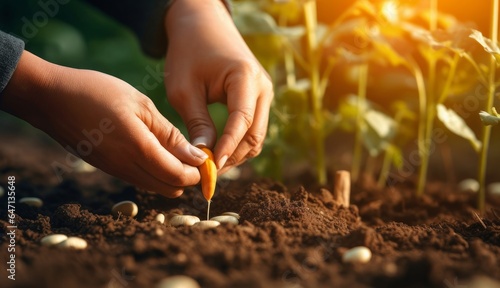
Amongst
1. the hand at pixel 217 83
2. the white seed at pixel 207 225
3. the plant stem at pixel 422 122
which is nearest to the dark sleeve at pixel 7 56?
the hand at pixel 217 83

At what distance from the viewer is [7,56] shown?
133 centimetres

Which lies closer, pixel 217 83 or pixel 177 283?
pixel 177 283

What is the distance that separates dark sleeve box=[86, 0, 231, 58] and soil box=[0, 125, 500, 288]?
0.51 metres

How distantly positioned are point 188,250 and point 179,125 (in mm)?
2001

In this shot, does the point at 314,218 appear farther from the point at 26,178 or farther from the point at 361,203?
the point at 26,178

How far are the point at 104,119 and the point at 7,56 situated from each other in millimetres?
266

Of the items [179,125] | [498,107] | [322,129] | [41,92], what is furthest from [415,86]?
[41,92]

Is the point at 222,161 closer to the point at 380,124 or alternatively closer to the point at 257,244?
the point at 257,244

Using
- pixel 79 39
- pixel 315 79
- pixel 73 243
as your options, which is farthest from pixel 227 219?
pixel 79 39

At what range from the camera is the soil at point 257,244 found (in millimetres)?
946

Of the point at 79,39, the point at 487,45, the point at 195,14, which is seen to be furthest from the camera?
the point at 79,39

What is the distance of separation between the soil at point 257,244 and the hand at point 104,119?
135mm

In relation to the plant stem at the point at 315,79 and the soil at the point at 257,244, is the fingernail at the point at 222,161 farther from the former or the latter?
the plant stem at the point at 315,79

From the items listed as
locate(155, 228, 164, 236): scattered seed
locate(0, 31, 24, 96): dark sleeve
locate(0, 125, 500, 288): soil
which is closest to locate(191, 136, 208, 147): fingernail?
locate(0, 125, 500, 288): soil
